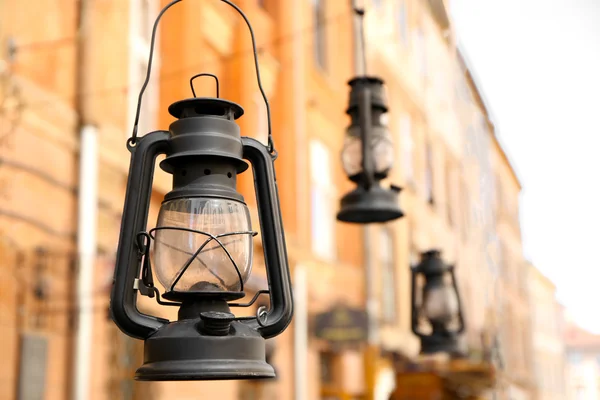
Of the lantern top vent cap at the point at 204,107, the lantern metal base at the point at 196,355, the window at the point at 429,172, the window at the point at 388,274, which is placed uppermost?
the window at the point at 429,172

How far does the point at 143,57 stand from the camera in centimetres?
788

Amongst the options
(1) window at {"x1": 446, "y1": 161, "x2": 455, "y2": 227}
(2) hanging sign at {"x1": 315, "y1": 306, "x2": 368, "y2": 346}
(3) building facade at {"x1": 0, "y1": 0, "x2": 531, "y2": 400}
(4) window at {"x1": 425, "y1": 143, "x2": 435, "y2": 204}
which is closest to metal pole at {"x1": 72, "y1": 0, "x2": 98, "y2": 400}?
(3) building facade at {"x1": 0, "y1": 0, "x2": 531, "y2": 400}

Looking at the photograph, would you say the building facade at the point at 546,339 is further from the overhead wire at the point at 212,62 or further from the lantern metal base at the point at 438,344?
the lantern metal base at the point at 438,344

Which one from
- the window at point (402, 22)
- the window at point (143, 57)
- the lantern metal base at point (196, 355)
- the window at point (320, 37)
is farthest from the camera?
the window at point (402, 22)

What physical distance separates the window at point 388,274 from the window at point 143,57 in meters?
7.73

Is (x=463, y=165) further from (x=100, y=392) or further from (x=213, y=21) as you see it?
(x=100, y=392)

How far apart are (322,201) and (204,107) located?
36.5 feet

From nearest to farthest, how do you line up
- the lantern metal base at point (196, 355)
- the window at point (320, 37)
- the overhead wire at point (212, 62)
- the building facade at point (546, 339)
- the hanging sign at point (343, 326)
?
the lantern metal base at point (196, 355)
the overhead wire at point (212, 62)
the hanging sign at point (343, 326)
the window at point (320, 37)
the building facade at point (546, 339)

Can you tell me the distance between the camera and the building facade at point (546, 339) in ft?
128

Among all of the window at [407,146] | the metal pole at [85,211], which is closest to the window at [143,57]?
the metal pole at [85,211]

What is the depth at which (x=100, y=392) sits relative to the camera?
624 cm

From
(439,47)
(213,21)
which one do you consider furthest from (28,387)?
(439,47)

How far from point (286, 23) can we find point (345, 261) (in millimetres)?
4165

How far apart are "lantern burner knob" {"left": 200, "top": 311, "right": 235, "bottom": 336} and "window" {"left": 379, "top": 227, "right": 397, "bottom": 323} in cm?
1324
